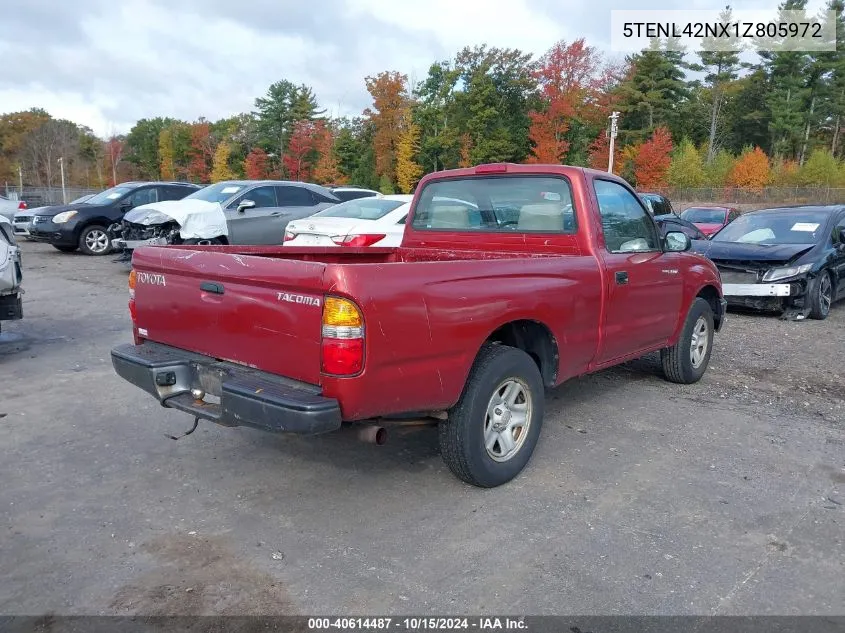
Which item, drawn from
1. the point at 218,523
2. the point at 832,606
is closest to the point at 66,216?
the point at 218,523

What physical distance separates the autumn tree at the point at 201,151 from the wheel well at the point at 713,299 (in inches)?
3207

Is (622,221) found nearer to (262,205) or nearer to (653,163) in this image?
(262,205)

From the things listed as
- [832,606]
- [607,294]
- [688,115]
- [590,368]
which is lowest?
[832,606]

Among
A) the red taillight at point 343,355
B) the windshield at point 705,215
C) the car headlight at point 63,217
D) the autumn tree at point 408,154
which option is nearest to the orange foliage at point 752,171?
the autumn tree at point 408,154

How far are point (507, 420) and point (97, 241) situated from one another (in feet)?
A: 45.6

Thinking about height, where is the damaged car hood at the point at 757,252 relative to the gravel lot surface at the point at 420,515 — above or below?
above

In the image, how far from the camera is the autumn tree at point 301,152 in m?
69.1

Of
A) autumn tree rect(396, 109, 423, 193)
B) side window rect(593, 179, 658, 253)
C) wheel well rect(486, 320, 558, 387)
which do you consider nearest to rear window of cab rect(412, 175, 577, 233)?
side window rect(593, 179, 658, 253)

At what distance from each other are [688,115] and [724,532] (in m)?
64.6

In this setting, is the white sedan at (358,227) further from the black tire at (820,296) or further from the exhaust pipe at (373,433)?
the exhaust pipe at (373,433)

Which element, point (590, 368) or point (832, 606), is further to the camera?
point (590, 368)

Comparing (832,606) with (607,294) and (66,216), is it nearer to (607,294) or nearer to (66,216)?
(607,294)

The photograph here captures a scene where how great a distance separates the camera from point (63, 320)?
834 centimetres

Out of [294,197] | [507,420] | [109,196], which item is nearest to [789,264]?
[507,420]
